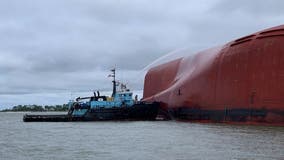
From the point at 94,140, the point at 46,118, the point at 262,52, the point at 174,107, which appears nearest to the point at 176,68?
the point at 174,107

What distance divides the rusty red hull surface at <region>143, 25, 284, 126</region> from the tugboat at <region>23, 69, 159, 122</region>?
2946mm

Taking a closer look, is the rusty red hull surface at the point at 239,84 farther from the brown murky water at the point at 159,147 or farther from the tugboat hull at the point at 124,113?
the brown murky water at the point at 159,147

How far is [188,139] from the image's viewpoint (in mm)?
25891

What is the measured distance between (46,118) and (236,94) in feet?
76.9

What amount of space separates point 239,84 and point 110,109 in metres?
14.7

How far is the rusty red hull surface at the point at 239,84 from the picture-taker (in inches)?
1375

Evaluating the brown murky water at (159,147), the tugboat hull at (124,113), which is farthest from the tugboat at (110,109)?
the brown murky water at (159,147)

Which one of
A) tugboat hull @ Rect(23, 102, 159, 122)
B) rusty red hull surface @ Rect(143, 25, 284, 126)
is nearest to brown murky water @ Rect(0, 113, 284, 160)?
rusty red hull surface @ Rect(143, 25, 284, 126)

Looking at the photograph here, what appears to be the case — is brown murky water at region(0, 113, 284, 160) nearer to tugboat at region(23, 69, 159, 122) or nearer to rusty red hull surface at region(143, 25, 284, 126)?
rusty red hull surface at region(143, 25, 284, 126)

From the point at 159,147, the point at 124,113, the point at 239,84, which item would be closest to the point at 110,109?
the point at 124,113

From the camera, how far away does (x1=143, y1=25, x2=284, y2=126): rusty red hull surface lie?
34938 mm

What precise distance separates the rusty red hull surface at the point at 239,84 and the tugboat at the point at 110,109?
9.67ft

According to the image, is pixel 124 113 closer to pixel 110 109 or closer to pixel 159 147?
pixel 110 109

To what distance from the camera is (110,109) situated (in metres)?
48.6
